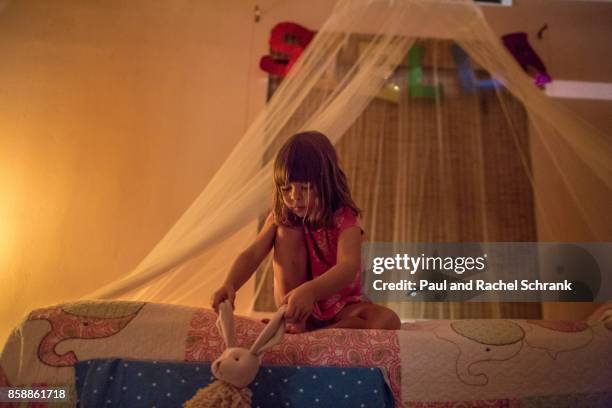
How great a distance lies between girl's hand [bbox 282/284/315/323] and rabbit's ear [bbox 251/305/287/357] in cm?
1

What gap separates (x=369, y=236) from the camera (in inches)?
76.9

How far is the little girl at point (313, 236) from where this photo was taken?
39.2 inches

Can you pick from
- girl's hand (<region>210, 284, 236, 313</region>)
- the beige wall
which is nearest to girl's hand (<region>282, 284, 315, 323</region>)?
girl's hand (<region>210, 284, 236, 313</region>)

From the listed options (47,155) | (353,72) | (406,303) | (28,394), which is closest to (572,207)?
(406,303)

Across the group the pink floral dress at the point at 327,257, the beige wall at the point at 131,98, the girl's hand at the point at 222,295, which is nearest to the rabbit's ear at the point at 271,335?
the girl's hand at the point at 222,295

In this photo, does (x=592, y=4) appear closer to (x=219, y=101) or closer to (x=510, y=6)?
(x=510, y=6)

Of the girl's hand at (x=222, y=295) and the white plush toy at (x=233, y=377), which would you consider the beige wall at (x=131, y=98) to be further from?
the white plush toy at (x=233, y=377)

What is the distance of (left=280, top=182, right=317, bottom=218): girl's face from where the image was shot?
3.30 ft

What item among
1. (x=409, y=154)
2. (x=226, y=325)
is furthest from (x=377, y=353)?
(x=409, y=154)

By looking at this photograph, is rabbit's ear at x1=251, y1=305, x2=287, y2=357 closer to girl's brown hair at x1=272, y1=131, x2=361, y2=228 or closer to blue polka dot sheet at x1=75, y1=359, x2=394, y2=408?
blue polka dot sheet at x1=75, y1=359, x2=394, y2=408

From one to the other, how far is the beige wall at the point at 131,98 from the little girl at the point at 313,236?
1056 mm

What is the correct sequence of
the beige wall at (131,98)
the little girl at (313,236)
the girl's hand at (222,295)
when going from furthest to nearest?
the beige wall at (131,98) → the little girl at (313,236) → the girl's hand at (222,295)

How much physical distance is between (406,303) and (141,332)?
1.23 metres

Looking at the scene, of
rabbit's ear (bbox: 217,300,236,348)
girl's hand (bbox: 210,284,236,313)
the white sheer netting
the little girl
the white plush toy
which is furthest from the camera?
the white sheer netting
